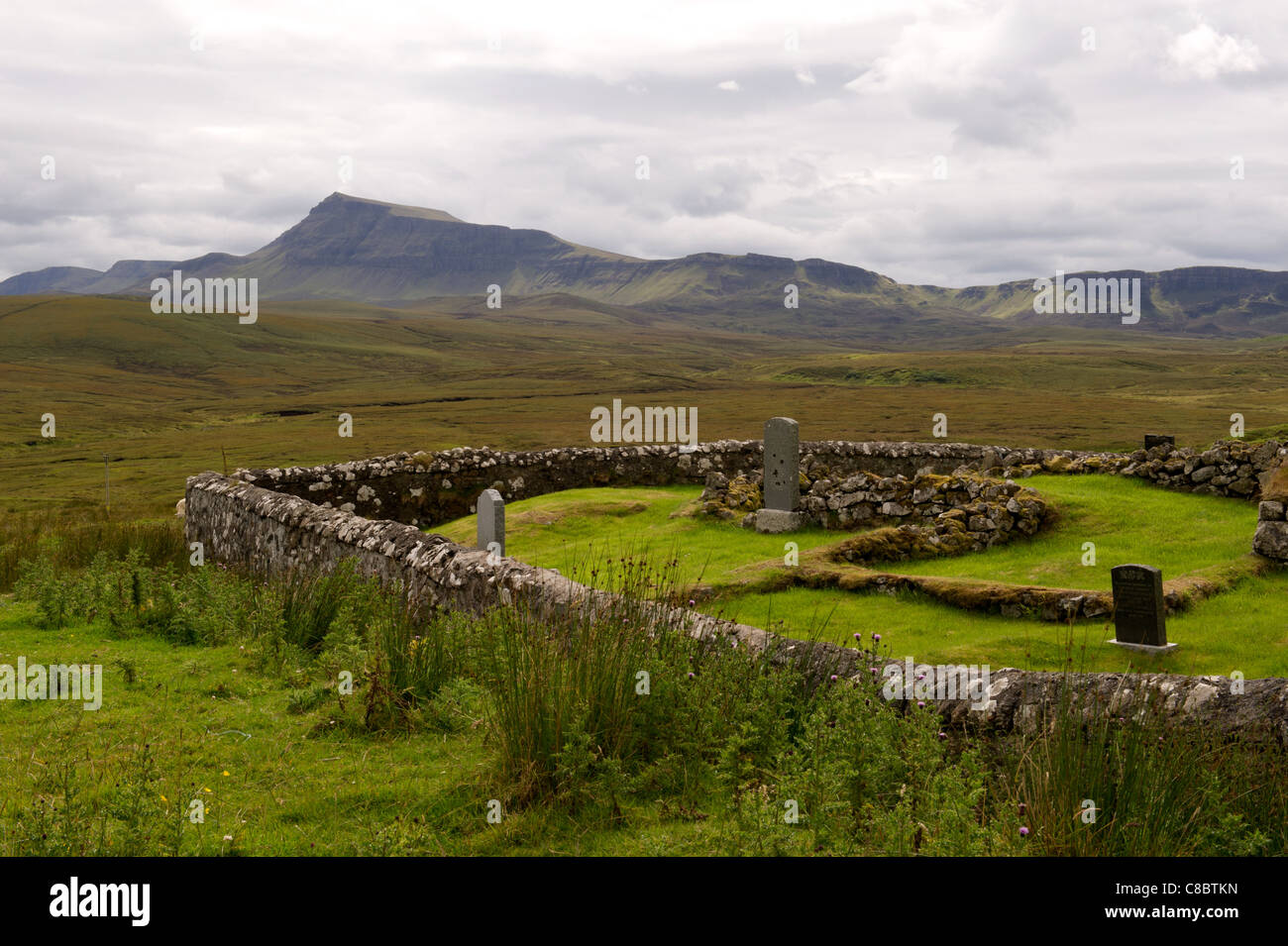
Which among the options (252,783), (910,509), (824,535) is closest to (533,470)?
(824,535)

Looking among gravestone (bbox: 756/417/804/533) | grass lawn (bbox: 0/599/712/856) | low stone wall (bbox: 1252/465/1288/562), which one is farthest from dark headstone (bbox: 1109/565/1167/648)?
gravestone (bbox: 756/417/804/533)

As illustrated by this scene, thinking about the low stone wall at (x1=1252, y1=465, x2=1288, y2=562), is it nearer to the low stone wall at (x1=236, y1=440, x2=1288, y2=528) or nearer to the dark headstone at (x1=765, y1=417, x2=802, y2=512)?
the low stone wall at (x1=236, y1=440, x2=1288, y2=528)

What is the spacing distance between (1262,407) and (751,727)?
9932 centimetres

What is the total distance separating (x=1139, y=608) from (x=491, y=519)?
827cm

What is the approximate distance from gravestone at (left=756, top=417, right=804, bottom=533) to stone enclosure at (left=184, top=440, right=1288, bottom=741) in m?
0.41

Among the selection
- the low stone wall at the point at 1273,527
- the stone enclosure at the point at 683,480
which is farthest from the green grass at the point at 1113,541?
the stone enclosure at the point at 683,480

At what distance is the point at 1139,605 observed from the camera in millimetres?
9172

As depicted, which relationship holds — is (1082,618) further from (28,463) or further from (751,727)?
(28,463)

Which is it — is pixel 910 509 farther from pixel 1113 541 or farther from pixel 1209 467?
pixel 1209 467

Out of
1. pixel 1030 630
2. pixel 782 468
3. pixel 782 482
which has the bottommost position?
pixel 1030 630

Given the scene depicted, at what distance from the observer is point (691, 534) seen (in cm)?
1631

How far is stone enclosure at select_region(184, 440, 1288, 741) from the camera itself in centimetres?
575

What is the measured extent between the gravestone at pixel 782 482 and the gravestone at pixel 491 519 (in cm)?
505

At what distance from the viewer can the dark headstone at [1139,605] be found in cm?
904
